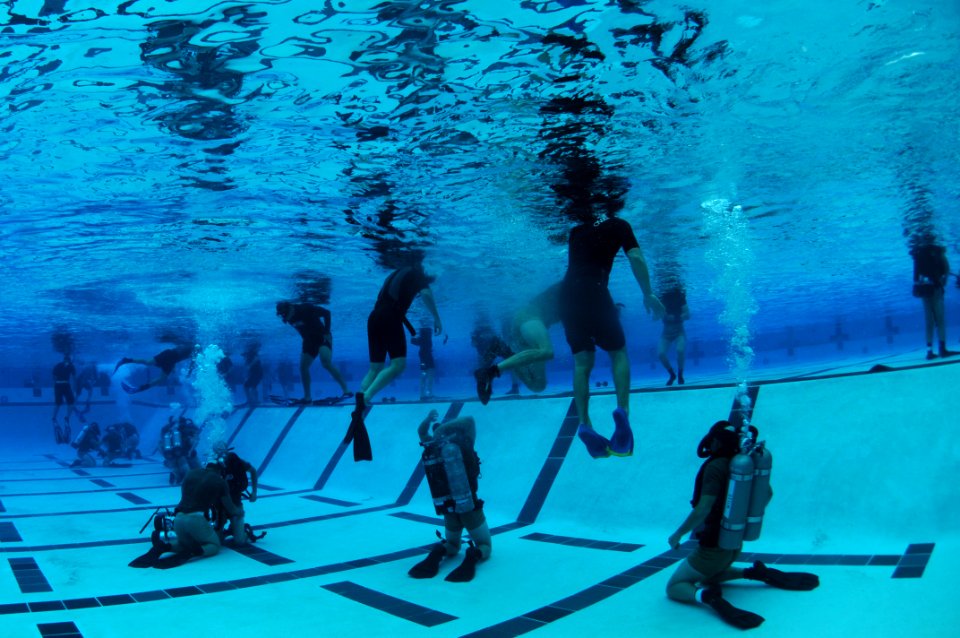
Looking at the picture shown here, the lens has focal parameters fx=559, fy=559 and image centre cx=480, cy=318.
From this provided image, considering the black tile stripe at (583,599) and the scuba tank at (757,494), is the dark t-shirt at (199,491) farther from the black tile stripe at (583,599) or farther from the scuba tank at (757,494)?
the scuba tank at (757,494)

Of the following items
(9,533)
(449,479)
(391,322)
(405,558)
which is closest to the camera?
(449,479)

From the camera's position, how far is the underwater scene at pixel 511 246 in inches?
213

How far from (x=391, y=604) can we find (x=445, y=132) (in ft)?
19.3

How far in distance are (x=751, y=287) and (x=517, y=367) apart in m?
20.8

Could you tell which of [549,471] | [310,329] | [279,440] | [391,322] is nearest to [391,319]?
[391,322]

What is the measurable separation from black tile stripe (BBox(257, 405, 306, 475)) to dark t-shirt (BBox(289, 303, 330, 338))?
696 centimetres

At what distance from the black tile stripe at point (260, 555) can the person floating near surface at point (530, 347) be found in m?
4.02

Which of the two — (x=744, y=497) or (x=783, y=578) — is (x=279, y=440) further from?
(x=744, y=497)

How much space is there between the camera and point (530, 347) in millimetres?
6297

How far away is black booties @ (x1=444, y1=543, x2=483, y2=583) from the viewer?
6.79 metres

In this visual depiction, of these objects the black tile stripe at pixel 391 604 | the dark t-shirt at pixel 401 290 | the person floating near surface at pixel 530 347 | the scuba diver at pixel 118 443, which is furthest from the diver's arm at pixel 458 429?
the scuba diver at pixel 118 443

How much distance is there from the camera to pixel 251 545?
894cm

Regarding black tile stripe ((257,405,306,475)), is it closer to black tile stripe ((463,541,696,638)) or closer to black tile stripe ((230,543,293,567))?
black tile stripe ((230,543,293,567))

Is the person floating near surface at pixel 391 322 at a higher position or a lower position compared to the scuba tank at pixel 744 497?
higher
